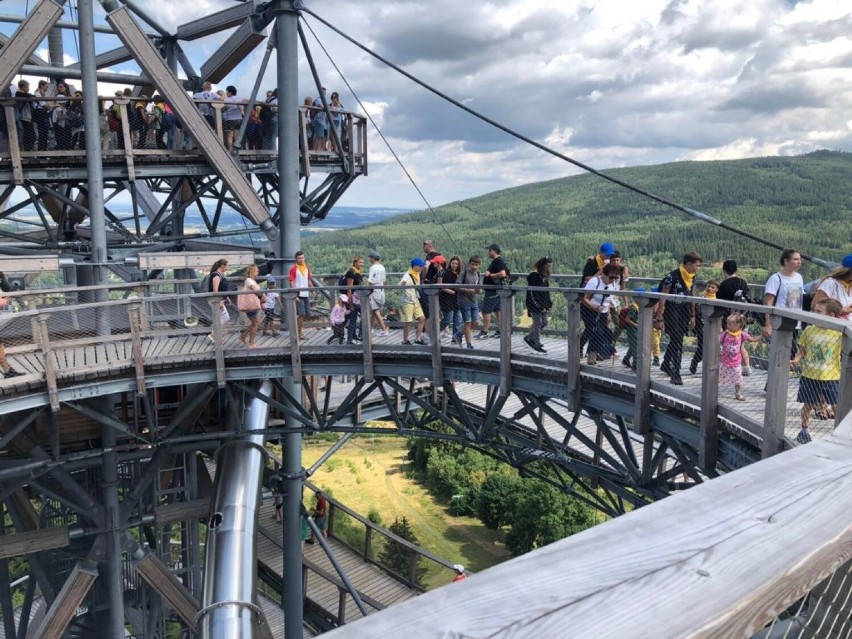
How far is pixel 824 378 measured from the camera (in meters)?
6.47

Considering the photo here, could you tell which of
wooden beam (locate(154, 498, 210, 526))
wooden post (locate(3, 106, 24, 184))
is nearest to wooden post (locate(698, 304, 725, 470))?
wooden beam (locate(154, 498, 210, 526))

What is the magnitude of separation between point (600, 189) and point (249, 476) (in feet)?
557

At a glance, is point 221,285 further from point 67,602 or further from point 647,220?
point 647,220

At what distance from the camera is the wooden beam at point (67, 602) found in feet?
39.6

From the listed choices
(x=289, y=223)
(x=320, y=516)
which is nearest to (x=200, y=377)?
(x=289, y=223)

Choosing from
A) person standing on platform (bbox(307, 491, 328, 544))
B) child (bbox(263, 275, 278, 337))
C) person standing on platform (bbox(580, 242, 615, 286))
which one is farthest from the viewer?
person standing on platform (bbox(307, 491, 328, 544))

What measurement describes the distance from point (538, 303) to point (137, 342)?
5.88 metres

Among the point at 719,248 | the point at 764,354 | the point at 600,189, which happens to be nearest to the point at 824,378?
the point at 764,354

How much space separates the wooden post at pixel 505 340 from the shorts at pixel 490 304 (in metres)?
0.91

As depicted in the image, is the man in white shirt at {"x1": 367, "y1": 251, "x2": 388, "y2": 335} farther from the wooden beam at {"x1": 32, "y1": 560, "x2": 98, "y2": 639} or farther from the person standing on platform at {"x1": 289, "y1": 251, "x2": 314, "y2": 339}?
the wooden beam at {"x1": 32, "y1": 560, "x2": 98, "y2": 639}

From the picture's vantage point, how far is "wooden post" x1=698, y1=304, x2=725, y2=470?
7617 millimetres

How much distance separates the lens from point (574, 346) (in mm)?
9930

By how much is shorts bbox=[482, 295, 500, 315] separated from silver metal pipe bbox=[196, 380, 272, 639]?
3.96 meters

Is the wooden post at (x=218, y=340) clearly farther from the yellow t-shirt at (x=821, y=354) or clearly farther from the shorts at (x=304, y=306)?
the yellow t-shirt at (x=821, y=354)
